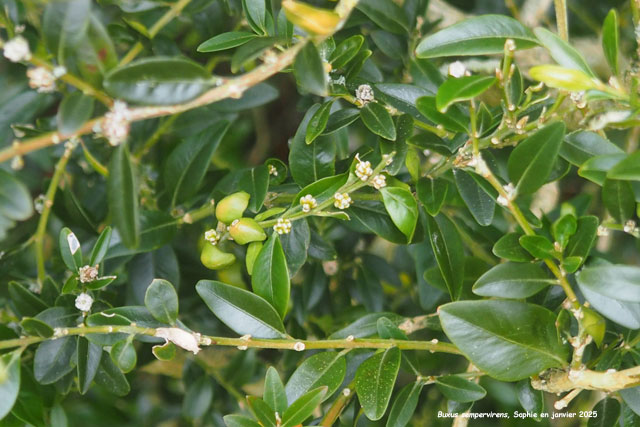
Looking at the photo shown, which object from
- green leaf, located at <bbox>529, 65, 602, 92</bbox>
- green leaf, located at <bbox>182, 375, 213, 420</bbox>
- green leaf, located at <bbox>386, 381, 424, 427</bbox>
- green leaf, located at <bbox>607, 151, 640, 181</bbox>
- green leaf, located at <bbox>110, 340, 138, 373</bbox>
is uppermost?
green leaf, located at <bbox>529, 65, 602, 92</bbox>

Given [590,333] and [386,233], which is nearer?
[590,333]

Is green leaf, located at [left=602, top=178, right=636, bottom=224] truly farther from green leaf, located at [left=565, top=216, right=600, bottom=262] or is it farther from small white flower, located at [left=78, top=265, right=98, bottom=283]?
small white flower, located at [left=78, top=265, right=98, bottom=283]

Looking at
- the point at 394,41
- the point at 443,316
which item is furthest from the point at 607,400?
the point at 394,41

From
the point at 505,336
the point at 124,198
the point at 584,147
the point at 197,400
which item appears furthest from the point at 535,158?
the point at 197,400

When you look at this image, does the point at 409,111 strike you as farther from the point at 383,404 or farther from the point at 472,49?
the point at 383,404

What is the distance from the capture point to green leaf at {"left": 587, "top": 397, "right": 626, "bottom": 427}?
77cm

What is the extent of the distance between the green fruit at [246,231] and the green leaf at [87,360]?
0.22 m

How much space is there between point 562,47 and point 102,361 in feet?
2.11

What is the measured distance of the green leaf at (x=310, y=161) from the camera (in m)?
0.76

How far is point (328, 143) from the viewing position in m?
0.77

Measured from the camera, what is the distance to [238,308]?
0.71 m

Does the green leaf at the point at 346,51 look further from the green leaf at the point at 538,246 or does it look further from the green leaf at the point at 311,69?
the green leaf at the point at 538,246

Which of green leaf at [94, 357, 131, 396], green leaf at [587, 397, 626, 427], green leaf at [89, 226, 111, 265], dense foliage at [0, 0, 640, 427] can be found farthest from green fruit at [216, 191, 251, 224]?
green leaf at [587, 397, 626, 427]

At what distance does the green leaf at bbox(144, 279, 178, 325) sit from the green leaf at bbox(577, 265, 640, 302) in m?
0.44
